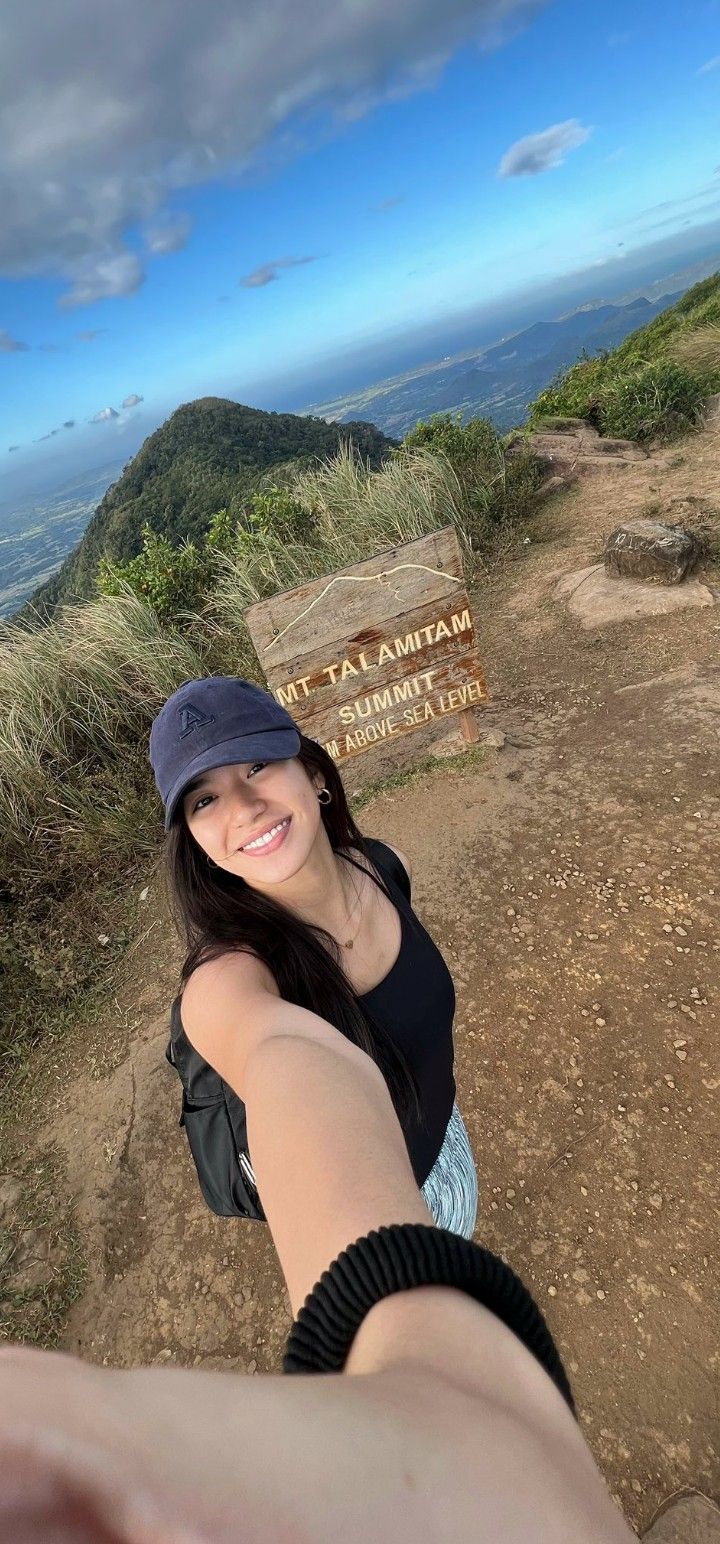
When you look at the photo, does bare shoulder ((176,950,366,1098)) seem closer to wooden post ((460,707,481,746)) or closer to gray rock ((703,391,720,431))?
wooden post ((460,707,481,746))

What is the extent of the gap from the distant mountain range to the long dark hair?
2112 inches

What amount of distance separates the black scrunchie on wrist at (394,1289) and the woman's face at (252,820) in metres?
0.83

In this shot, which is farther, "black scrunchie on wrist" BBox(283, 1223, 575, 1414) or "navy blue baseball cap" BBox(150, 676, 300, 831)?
"navy blue baseball cap" BBox(150, 676, 300, 831)

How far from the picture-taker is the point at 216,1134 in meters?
1.18

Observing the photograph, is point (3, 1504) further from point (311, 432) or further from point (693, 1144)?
point (311, 432)

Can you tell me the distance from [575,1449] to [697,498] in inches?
285

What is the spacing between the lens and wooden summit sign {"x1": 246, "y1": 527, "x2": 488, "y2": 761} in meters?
3.43

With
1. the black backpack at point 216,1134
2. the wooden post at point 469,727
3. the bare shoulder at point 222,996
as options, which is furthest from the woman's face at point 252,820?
the wooden post at point 469,727

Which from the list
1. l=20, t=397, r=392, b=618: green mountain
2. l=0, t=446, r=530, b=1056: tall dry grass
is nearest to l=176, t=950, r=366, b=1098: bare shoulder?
l=0, t=446, r=530, b=1056: tall dry grass

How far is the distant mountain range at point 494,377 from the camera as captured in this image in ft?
207

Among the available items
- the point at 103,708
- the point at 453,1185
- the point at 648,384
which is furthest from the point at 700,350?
the point at 453,1185

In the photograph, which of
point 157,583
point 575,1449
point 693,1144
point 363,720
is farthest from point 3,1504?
point 157,583

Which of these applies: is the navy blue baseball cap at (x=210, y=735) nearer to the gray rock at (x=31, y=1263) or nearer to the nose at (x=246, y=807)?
the nose at (x=246, y=807)

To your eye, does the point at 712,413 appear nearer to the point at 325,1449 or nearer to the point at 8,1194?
the point at 8,1194
